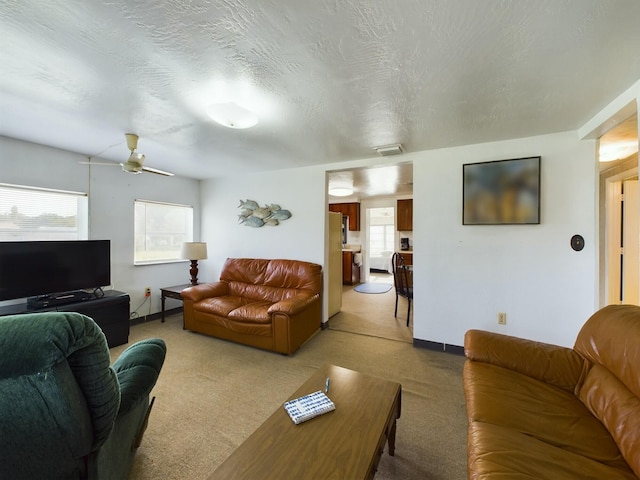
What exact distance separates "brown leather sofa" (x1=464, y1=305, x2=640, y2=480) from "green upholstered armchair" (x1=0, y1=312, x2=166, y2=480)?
53.5 inches

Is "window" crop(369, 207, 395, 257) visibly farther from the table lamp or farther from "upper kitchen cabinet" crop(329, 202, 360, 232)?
the table lamp

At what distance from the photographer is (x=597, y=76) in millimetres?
1657

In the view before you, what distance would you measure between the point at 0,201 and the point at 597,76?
5242 mm

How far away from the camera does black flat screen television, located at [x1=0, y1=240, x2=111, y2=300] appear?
262 cm

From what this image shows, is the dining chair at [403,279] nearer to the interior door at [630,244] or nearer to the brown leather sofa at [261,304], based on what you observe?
the brown leather sofa at [261,304]

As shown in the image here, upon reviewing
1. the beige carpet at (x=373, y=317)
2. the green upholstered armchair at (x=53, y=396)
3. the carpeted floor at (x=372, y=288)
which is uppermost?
the green upholstered armchair at (x=53, y=396)

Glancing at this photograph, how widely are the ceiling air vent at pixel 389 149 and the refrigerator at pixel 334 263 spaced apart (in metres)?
1.30

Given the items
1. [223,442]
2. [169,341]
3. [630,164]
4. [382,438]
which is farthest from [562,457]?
[630,164]

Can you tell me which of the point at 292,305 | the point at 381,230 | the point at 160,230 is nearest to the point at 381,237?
the point at 381,230

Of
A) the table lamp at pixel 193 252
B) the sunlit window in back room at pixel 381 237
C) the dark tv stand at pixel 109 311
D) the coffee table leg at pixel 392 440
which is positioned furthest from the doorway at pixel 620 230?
the dark tv stand at pixel 109 311

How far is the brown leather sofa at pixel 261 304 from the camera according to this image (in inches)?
113

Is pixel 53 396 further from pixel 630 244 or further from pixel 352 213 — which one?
pixel 352 213

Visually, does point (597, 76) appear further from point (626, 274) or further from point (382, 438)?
point (626, 274)

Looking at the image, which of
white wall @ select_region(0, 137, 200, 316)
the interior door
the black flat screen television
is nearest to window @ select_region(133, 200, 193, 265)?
white wall @ select_region(0, 137, 200, 316)
